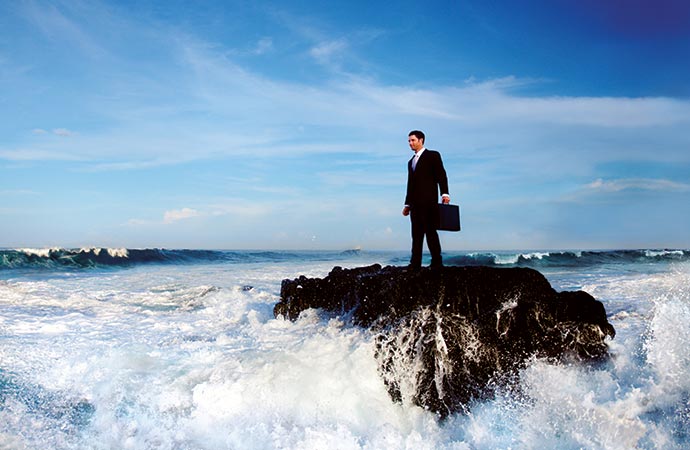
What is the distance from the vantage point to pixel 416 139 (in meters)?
7.00

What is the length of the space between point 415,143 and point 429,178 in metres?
0.51

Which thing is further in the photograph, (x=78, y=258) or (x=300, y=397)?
(x=78, y=258)

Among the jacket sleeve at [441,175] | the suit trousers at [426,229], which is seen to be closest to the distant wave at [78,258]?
the suit trousers at [426,229]

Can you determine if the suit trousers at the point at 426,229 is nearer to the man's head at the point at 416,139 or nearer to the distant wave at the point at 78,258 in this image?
the man's head at the point at 416,139

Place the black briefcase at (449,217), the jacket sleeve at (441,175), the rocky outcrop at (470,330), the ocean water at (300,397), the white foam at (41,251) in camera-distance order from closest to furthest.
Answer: the ocean water at (300,397) < the rocky outcrop at (470,330) < the black briefcase at (449,217) < the jacket sleeve at (441,175) < the white foam at (41,251)

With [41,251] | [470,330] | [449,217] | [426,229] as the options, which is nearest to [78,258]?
[41,251]

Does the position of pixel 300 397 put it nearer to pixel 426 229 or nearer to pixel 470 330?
pixel 470 330

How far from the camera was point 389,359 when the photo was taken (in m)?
5.67

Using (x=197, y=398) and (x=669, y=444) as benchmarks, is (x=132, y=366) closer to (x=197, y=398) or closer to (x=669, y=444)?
(x=197, y=398)

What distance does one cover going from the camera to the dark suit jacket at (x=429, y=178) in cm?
690

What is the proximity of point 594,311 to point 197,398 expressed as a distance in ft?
14.4

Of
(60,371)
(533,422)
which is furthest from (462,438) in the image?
(60,371)

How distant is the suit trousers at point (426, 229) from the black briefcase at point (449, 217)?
8 centimetres

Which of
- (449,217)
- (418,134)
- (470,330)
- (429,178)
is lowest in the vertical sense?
(470,330)
